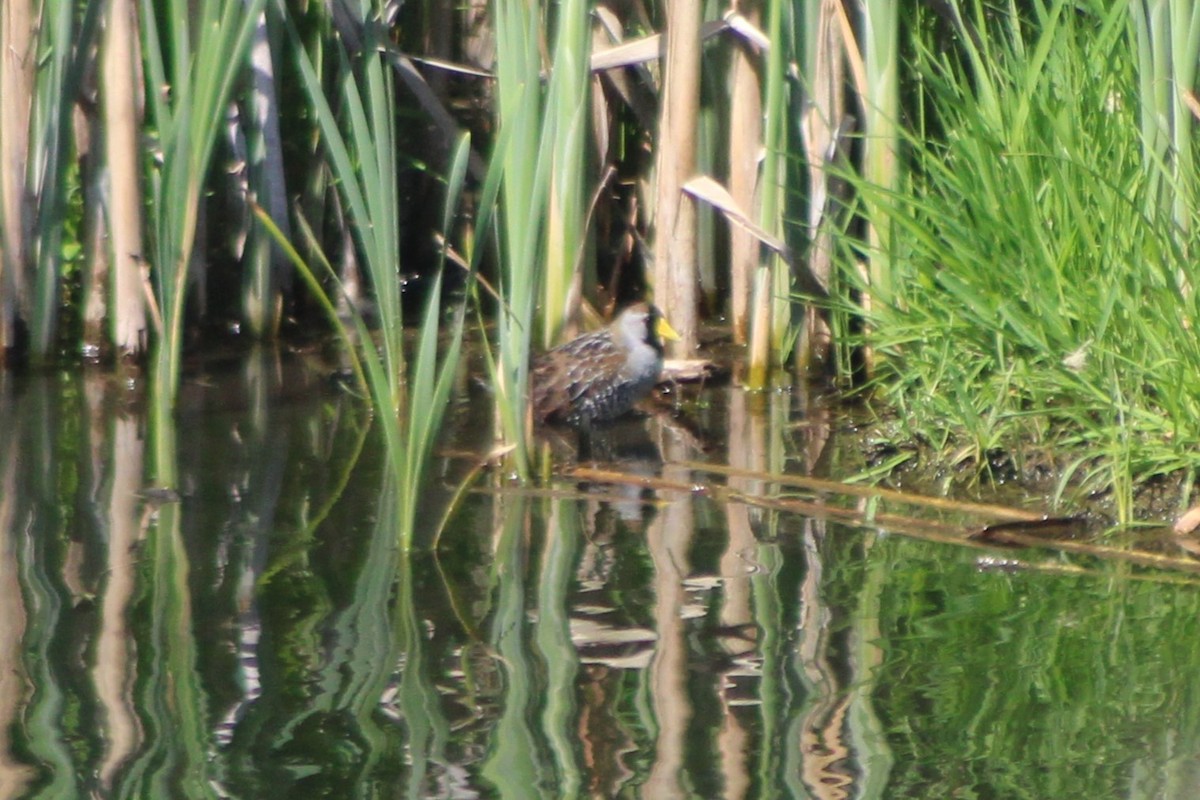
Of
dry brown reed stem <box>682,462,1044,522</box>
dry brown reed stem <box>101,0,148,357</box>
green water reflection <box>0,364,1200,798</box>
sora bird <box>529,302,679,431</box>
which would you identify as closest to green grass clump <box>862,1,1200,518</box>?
dry brown reed stem <box>682,462,1044,522</box>

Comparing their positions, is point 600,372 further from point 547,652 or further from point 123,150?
point 547,652

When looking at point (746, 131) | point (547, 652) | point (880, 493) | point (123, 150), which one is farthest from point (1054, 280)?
point (123, 150)

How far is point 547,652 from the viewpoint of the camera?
349cm

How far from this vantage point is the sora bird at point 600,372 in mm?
5738

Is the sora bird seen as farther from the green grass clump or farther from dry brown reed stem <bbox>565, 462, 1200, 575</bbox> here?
the green grass clump

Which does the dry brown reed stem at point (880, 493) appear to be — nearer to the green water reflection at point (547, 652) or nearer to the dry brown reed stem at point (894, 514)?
the dry brown reed stem at point (894, 514)

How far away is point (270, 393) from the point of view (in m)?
6.06

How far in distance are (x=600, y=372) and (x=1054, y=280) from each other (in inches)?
66.1

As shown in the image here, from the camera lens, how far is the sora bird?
226 inches

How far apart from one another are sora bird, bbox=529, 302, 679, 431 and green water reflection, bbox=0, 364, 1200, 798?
87 cm

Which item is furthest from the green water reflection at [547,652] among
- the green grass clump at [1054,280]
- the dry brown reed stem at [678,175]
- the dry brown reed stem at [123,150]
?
the dry brown reed stem at [678,175]

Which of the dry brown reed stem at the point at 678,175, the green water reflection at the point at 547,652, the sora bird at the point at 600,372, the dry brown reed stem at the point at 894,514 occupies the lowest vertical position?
the green water reflection at the point at 547,652

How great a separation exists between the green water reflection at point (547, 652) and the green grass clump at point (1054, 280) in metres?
0.57

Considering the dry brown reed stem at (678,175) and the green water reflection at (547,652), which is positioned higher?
the dry brown reed stem at (678,175)
